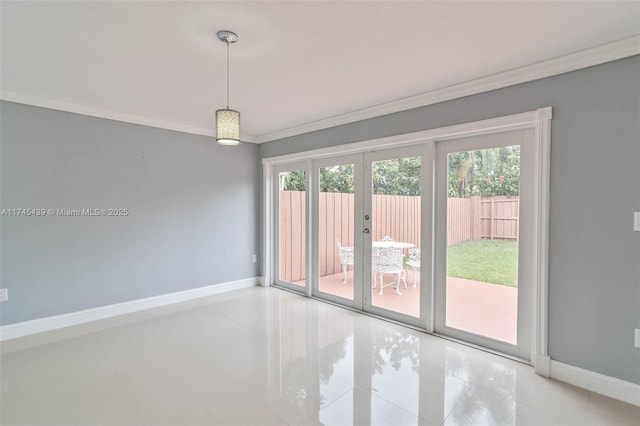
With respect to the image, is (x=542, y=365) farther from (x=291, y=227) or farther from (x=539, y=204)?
(x=291, y=227)

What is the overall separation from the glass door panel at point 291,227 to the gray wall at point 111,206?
0.57 meters

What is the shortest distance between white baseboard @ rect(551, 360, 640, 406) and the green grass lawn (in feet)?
2.29

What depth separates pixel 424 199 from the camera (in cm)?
336

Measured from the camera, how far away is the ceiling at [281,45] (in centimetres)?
184

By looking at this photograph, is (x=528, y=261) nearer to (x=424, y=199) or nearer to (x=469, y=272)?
(x=469, y=272)

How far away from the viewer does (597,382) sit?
7.57ft

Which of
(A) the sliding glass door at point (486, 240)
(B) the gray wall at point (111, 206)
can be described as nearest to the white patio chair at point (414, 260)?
(A) the sliding glass door at point (486, 240)

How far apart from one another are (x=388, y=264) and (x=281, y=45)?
267 centimetres

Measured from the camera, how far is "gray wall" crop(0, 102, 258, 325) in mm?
3264

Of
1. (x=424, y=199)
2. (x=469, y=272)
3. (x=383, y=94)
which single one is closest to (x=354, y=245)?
(x=424, y=199)

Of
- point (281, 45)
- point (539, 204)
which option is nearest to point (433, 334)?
point (539, 204)

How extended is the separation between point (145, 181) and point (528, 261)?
171 inches

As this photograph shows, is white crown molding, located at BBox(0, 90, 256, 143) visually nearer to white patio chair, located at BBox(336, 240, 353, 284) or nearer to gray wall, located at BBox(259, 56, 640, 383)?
white patio chair, located at BBox(336, 240, 353, 284)

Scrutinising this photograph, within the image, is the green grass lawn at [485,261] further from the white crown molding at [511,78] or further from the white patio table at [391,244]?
the white crown molding at [511,78]
